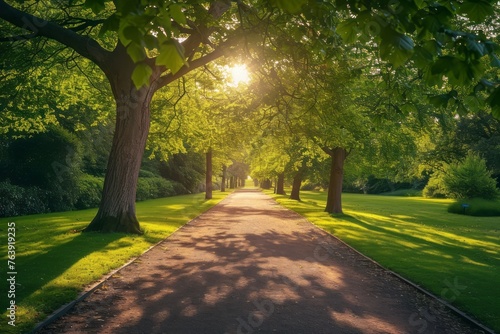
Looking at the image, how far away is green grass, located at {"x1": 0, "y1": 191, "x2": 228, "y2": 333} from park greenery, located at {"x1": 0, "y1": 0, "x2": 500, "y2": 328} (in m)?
0.49

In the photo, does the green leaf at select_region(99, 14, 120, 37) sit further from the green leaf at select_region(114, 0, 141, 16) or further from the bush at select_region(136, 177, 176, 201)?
the bush at select_region(136, 177, 176, 201)

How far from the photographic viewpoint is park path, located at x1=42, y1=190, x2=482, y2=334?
605 centimetres

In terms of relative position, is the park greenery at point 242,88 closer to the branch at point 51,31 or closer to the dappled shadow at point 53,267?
the branch at point 51,31

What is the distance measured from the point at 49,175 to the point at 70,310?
19.6m

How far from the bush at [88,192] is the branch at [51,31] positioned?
15413 mm

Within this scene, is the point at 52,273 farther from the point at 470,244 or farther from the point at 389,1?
the point at 470,244

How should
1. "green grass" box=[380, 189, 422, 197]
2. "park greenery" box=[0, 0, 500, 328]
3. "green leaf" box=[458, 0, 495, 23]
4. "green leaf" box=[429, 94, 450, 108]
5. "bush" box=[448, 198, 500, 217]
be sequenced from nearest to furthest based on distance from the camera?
"green leaf" box=[458, 0, 495, 23], "park greenery" box=[0, 0, 500, 328], "green leaf" box=[429, 94, 450, 108], "bush" box=[448, 198, 500, 217], "green grass" box=[380, 189, 422, 197]

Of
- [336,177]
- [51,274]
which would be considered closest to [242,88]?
[336,177]

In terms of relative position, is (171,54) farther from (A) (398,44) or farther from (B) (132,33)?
(A) (398,44)

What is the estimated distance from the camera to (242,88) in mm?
19453

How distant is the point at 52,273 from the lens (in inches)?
342

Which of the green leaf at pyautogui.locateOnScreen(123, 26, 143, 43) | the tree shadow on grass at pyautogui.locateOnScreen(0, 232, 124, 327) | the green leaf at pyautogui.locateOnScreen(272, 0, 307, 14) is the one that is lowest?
the tree shadow on grass at pyautogui.locateOnScreen(0, 232, 124, 327)

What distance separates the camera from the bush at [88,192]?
28.0 m

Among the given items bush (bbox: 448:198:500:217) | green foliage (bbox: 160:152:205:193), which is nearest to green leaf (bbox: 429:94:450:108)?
bush (bbox: 448:198:500:217)
